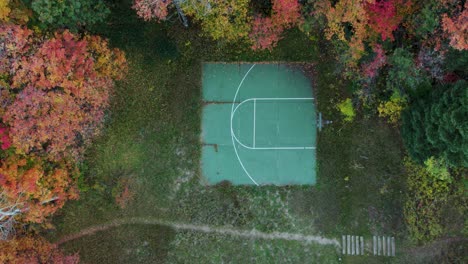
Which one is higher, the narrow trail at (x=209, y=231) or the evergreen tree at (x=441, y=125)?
the evergreen tree at (x=441, y=125)

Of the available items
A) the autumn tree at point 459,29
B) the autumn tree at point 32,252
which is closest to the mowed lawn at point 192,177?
the autumn tree at point 32,252

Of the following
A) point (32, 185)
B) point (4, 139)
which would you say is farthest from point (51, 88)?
point (32, 185)

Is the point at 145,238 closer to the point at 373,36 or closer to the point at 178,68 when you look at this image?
the point at 178,68

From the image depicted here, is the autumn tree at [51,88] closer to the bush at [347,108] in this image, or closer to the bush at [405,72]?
the bush at [347,108]

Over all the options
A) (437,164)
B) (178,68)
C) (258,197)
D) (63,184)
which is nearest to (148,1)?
(178,68)

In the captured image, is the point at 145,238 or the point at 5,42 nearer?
the point at 5,42

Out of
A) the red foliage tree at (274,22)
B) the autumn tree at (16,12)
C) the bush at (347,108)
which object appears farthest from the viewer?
the bush at (347,108)

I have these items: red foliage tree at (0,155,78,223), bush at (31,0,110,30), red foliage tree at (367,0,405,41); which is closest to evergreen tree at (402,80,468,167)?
red foliage tree at (367,0,405,41)
